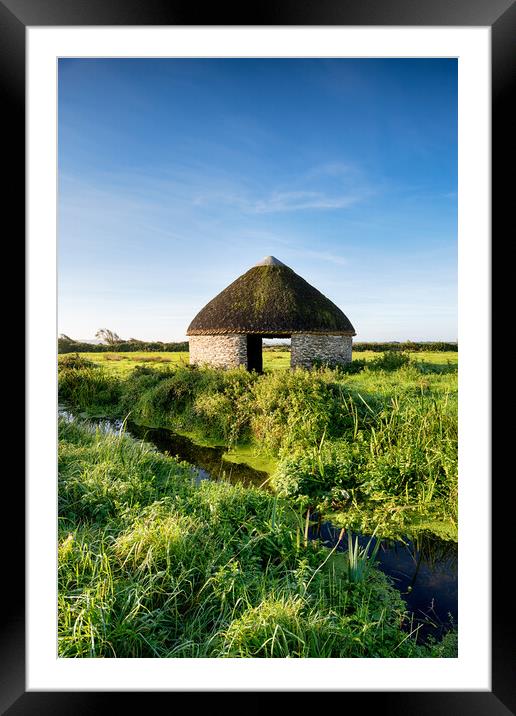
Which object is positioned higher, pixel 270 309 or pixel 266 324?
pixel 270 309

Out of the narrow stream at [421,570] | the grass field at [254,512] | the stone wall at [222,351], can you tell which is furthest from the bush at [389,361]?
the narrow stream at [421,570]

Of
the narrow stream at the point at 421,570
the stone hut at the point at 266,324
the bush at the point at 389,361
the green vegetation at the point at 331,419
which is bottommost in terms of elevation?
the narrow stream at the point at 421,570

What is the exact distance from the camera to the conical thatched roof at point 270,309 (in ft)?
18.3

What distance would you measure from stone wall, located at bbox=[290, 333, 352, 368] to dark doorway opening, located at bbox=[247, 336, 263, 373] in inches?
29.9

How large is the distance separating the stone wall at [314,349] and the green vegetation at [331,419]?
0.48 m

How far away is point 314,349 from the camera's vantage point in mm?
5492

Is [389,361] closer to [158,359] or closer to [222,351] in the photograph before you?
[222,351]

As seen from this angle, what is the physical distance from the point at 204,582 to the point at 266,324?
13.5 feet

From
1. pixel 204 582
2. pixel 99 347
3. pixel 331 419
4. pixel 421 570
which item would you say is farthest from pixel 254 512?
pixel 99 347

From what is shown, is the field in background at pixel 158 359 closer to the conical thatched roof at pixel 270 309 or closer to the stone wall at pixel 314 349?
the stone wall at pixel 314 349

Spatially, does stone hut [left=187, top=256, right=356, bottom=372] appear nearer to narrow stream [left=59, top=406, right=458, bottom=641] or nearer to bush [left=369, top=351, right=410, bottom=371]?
bush [left=369, top=351, right=410, bottom=371]

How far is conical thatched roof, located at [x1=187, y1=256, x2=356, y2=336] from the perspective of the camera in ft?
18.3
